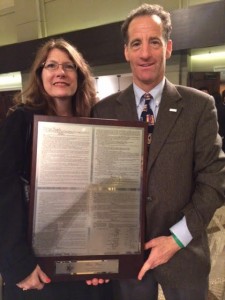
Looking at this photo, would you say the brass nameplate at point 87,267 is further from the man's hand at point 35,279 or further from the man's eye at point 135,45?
the man's eye at point 135,45

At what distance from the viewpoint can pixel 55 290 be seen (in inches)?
60.7

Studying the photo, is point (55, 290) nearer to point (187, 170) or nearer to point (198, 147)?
point (187, 170)

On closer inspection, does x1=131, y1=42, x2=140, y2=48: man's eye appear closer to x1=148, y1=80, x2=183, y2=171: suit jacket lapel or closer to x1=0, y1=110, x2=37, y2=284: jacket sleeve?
x1=148, y1=80, x2=183, y2=171: suit jacket lapel

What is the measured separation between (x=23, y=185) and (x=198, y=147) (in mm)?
818

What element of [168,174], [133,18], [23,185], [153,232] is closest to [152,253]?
[153,232]

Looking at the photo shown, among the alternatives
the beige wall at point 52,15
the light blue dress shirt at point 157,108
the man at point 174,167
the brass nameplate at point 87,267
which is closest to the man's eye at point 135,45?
the man at point 174,167

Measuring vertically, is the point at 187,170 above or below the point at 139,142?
below

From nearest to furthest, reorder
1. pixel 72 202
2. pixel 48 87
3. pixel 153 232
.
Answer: pixel 72 202 → pixel 153 232 → pixel 48 87

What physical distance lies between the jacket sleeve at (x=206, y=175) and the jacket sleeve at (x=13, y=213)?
0.73 m

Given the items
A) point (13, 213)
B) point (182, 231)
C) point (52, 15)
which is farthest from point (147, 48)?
point (52, 15)

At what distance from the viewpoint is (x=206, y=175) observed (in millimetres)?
1389

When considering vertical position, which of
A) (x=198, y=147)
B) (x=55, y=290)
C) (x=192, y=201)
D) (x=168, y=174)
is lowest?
(x=55, y=290)

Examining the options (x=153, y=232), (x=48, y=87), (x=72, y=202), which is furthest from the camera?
(x=48, y=87)

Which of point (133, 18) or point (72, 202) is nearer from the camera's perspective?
point (72, 202)
